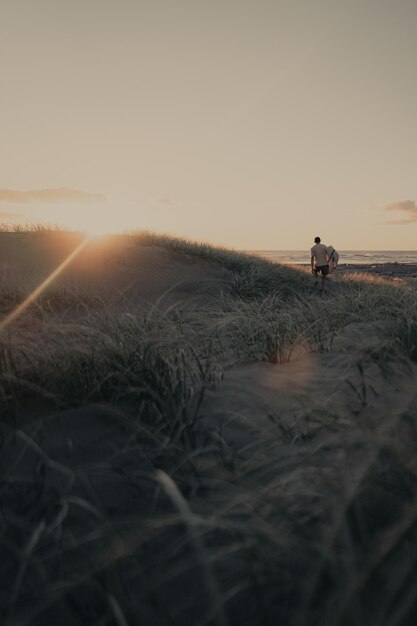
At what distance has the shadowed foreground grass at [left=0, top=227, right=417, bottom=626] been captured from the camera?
3.54 feet

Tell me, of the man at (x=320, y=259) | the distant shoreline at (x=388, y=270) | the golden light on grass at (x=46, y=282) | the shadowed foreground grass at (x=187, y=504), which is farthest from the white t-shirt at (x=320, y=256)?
the distant shoreline at (x=388, y=270)

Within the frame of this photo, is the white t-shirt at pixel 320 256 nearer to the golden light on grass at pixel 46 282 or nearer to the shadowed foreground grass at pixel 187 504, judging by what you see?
the golden light on grass at pixel 46 282

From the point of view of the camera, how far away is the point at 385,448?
5.50 feet

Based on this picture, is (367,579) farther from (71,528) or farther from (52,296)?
(52,296)

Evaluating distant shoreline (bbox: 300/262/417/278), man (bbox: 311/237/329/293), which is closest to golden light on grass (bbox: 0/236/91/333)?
man (bbox: 311/237/329/293)

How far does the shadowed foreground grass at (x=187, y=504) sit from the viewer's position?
1.08 m

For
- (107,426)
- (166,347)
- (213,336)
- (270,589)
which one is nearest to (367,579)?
(270,589)

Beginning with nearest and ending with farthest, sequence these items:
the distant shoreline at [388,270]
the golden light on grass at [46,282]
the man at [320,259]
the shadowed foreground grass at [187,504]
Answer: the shadowed foreground grass at [187,504] → the golden light on grass at [46,282] → the man at [320,259] → the distant shoreline at [388,270]

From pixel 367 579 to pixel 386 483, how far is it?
1.42 feet

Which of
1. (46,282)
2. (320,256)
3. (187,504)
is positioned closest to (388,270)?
(320,256)

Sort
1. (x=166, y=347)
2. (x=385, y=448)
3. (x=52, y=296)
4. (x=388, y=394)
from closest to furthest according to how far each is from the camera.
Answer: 1. (x=385, y=448)
2. (x=388, y=394)
3. (x=166, y=347)
4. (x=52, y=296)

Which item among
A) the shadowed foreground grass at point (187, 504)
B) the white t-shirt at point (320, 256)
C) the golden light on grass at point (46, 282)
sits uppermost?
the white t-shirt at point (320, 256)

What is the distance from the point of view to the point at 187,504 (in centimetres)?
126

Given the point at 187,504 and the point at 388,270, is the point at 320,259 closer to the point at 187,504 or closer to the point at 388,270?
the point at 187,504
